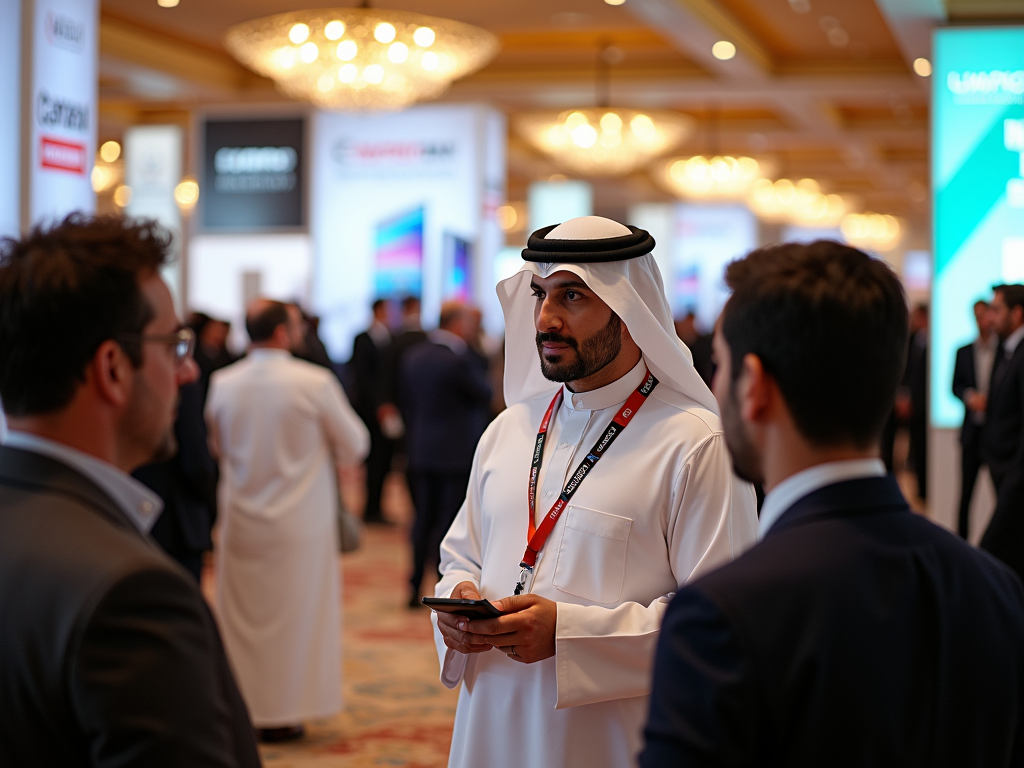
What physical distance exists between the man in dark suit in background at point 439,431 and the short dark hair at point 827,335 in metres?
5.18

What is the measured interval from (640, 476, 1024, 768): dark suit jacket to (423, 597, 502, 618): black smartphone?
2.64 feet

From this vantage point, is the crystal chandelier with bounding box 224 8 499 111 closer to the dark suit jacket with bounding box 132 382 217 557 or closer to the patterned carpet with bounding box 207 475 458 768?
the patterned carpet with bounding box 207 475 458 768

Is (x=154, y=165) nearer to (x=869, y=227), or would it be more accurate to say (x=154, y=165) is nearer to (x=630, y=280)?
(x=630, y=280)

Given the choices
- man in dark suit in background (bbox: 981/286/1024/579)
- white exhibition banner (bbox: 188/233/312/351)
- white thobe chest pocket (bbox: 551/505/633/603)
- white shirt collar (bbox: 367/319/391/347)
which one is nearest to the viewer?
white thobe chest pocket (bbox: 551/505/633/603)

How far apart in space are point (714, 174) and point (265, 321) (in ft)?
34.4

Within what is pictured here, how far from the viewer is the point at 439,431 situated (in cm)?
645

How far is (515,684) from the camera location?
207 cm

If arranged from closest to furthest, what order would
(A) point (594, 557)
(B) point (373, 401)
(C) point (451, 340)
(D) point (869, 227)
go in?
(A) point (594, 557) < (C) point (451, 340) < (B) point (373, 401) < (D) point (869, 227)

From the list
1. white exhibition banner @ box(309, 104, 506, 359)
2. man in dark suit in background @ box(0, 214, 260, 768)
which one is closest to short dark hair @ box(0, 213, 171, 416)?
man in dark suit in background @ box(0, 214, 260, 768)

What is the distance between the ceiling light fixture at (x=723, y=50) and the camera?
954 cm

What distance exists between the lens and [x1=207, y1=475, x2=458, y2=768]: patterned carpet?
424 centimetres

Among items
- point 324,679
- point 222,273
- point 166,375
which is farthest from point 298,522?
point 222,273

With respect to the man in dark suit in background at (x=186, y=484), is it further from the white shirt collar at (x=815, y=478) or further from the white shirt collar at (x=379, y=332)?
the white shirt collar at (x=379, y=332)

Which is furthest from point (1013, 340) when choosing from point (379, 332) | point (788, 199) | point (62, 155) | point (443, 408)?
point (788, 199)
